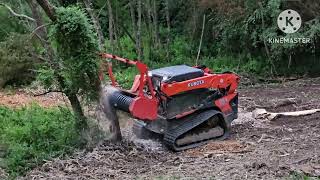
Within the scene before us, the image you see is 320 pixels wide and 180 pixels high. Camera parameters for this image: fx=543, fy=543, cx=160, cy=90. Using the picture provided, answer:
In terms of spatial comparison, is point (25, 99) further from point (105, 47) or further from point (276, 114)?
point (276, 114)

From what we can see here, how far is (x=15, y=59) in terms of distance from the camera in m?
15.8

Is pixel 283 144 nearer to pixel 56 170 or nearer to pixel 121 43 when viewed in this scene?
pixel 56 170

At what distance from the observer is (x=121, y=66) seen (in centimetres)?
1873

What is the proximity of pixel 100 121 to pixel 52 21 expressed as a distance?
1.63m

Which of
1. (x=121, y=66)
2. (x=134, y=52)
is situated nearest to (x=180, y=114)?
(x=121, y=66)

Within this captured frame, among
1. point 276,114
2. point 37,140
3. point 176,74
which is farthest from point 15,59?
point 176,74

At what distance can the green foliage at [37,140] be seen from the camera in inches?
286

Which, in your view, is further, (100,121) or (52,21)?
(100,121)

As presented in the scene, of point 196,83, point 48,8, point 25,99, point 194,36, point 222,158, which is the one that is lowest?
point 25,99

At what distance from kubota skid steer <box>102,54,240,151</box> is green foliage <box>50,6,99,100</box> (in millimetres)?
307

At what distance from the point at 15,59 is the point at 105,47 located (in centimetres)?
307

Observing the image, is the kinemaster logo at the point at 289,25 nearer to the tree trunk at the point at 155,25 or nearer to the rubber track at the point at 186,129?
the tree trunk at the point at 155,25

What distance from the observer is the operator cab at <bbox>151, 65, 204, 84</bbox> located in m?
7.99

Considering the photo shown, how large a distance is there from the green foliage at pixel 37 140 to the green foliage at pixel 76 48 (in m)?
0.76
